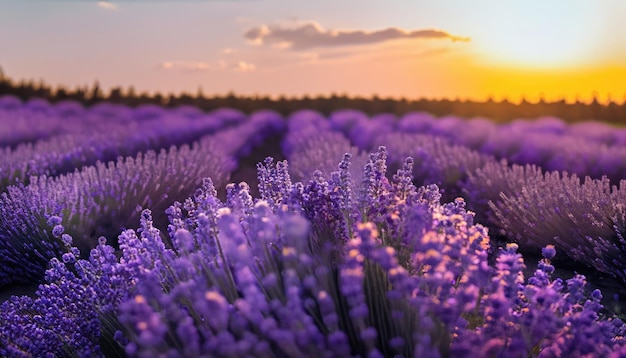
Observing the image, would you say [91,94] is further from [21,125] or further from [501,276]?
[501,276]

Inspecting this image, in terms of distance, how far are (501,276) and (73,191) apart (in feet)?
12.5

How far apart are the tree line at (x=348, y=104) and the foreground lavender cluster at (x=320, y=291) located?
22.5 m

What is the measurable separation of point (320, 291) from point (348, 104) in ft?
92.9

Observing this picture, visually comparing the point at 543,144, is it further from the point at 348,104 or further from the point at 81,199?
the point at 348,104

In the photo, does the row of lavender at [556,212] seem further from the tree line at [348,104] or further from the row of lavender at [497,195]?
the tree line at [348,104]

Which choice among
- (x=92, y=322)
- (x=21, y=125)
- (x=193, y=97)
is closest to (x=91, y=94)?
(x=193, y=97)

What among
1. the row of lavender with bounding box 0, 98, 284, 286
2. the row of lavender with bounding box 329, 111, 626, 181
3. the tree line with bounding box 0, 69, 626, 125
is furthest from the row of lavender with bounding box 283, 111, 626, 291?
the tree line with bounding box 0, 69, 626, 125

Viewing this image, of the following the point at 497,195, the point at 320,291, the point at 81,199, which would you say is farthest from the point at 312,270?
the point at 497,195

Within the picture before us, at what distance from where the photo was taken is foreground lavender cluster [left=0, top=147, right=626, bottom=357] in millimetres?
1759

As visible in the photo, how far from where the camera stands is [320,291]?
2.19 metres

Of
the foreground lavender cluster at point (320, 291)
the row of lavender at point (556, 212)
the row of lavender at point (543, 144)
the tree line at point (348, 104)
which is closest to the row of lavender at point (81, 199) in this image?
the row of lavender at point (556, 212)

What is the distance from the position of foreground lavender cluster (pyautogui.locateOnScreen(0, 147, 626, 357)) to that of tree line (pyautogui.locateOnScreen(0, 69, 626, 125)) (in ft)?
73.9

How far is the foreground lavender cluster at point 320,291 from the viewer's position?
176 centimetres

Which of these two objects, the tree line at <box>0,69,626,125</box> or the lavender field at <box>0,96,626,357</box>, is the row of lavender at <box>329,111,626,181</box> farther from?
the tree line at <box>0,69,626,125</box>
